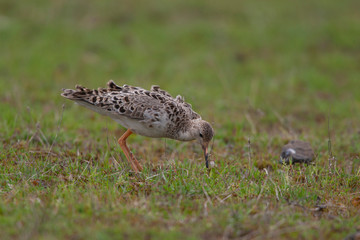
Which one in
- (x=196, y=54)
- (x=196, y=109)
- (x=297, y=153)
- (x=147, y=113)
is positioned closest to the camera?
(x=147, y=113)

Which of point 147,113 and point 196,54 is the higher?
point 147,113

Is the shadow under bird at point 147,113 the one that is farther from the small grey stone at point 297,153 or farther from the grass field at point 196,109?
the small grey stone at point 297,153

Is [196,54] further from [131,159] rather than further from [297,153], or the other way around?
[131,159]

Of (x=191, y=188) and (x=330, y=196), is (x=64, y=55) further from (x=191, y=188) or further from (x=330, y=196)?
(x=330, y=196)

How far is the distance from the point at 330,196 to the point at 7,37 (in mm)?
11587

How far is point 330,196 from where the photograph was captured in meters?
6.21

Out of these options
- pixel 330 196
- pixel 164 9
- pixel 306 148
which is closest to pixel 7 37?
pixel 164 9

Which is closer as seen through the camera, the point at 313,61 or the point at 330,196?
the point at 330,196

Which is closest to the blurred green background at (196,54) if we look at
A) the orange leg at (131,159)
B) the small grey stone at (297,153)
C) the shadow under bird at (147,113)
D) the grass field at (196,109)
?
the grass field at (196,109)

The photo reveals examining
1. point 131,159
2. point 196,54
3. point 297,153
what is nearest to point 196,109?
point 297,153

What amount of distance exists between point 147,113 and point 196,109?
3.79 meters

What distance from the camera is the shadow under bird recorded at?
705cm

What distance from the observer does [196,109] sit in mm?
10742

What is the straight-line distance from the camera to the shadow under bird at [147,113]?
23.1 feet
